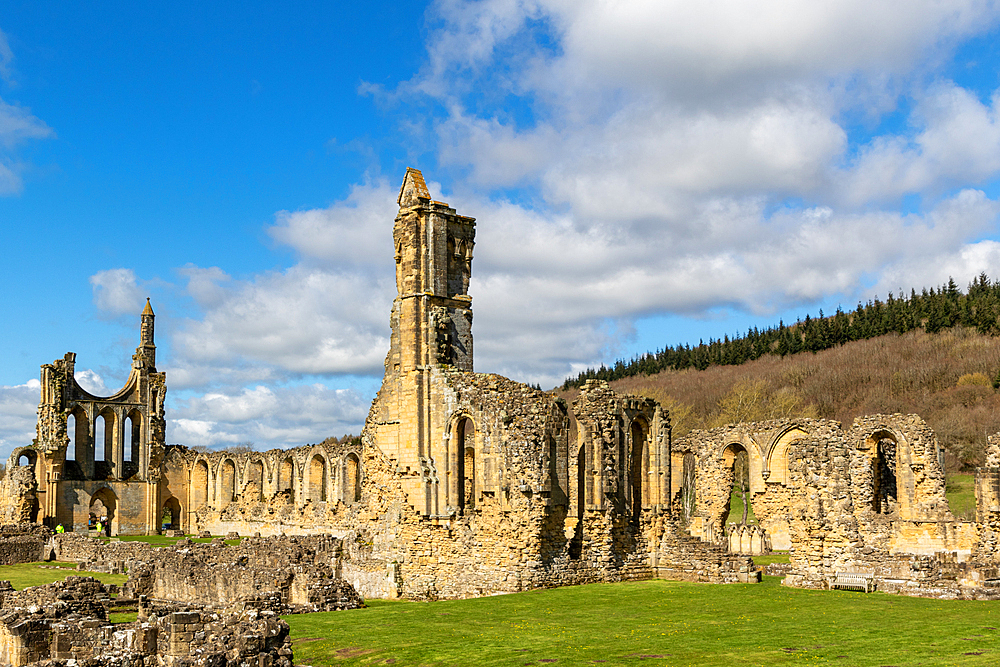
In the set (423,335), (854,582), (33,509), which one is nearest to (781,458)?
(854,582)

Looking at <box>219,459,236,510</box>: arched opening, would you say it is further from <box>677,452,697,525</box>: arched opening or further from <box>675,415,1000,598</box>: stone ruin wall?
<box>675,415,1000,598</box>: stone ruin wall

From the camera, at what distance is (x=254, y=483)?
4481cm

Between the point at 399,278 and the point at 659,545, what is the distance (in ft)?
30.3

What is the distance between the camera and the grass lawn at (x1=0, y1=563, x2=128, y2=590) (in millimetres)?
26578

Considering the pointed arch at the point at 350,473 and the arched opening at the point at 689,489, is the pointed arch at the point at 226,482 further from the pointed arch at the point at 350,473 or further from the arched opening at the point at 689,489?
the arched opening at the point at 689,489

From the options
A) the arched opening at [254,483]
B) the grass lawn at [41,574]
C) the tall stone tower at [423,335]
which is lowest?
the grass lawn at [41,574]

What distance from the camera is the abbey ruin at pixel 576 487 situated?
20812 millimetres

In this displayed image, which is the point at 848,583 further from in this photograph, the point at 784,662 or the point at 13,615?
the point at 13,615

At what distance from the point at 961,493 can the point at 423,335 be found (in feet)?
95.2

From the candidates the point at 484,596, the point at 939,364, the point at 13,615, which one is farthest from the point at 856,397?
the point at 13,615

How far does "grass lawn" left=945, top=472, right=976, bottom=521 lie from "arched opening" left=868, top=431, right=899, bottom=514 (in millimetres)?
6621

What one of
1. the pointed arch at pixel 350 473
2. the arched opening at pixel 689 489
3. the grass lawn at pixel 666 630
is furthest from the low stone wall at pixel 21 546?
the arched opening at pixel 689 489

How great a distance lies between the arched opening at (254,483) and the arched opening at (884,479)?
26601 millimetres

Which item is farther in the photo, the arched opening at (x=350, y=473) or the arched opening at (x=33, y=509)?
the arched opening at (x=33, y=509)
